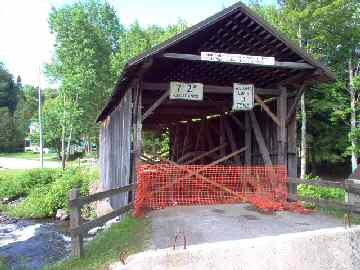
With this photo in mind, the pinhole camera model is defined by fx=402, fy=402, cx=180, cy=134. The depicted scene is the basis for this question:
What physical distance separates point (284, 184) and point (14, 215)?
14.7 meters

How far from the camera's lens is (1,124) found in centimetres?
6412

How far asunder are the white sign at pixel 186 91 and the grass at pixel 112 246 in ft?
11.4

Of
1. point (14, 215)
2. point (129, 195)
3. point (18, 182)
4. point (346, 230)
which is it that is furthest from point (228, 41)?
point (18, 182)

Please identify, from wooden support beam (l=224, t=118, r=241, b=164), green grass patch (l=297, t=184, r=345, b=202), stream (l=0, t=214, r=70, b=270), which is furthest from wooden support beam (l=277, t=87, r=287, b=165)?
stream (l=0, t=214, r=70, b=270)

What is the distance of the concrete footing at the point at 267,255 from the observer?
5.02 meters

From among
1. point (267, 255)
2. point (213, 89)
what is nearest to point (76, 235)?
point (267, 255)

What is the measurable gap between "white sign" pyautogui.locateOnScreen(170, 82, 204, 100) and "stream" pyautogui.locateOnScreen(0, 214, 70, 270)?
5.42 meters

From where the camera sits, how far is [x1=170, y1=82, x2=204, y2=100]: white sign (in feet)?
32.7

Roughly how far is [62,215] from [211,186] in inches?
425

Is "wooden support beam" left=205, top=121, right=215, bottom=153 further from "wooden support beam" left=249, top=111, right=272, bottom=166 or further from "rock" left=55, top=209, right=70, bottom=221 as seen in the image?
"rock" left=55, top=209, right=70, bottom=221

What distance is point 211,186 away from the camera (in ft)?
34.0

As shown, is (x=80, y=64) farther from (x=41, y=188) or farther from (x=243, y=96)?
(x=243, y=96)

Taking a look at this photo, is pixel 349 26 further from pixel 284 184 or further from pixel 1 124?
pixel 1 124

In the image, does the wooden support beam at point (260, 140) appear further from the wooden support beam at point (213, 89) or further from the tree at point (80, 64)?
the tree at point (80, 64)
